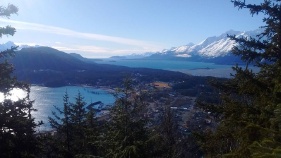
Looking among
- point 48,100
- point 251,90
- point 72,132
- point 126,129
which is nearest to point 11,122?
point 126,129

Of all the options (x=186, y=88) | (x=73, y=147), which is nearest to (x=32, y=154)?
(x=73, y=147)

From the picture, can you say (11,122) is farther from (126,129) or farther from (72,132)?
(72,132)

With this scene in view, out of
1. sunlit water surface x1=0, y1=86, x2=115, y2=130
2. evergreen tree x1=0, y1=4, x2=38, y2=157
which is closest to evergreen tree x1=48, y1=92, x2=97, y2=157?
evergreen tree x1=0, y1=4, x2=38, y2=157

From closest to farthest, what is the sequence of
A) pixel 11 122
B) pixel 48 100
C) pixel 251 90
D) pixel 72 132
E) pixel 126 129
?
pixel 251 90 < pixel 126 129 < pixel 11 122 < pixel 72 132 < pixel 48 100

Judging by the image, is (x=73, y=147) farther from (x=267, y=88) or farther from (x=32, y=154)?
(x=267, y=88)

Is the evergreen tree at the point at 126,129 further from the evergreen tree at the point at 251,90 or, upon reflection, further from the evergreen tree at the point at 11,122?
the evergreen tree at the point at 11,122

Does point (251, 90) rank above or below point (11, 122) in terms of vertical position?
above

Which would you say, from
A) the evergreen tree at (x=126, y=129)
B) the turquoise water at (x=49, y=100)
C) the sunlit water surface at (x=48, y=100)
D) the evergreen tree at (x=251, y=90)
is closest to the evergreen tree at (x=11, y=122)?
the evergreen tree at (x=126, y=129)

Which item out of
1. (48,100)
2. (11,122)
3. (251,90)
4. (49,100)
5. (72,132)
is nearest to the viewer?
(251,90)

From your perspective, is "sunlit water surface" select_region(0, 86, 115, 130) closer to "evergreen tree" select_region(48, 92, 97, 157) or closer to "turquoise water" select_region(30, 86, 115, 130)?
"turquoise water" select_region(30, 86, 115, 130)
